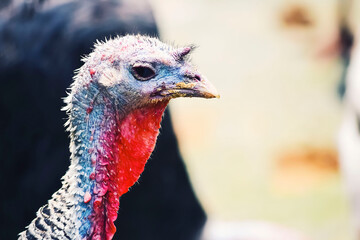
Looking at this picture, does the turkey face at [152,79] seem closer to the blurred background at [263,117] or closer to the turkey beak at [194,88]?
the turkey beak at [194,88]

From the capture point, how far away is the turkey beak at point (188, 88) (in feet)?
5.95

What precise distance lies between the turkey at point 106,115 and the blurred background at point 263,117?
3.91 ft

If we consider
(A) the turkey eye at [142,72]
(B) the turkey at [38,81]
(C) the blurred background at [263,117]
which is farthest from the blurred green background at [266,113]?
(A) the turkey eye at [142,72]

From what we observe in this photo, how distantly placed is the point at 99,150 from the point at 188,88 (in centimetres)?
35

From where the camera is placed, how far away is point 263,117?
607 centimetres

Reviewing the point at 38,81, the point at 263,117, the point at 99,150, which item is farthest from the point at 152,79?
the point at 263,117

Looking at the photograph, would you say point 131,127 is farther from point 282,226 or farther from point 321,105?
point 321,105

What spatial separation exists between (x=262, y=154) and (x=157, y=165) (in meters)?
2.39

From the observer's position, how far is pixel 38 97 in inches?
116

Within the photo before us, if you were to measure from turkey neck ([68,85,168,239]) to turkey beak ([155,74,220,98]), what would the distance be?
74mm

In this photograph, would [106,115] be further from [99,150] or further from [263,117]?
[263,117]

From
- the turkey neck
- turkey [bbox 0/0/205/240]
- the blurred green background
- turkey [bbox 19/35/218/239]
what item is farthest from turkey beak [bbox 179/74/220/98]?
the blurred green background

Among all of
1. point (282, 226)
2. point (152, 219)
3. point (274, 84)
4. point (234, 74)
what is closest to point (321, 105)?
point (274, 84)

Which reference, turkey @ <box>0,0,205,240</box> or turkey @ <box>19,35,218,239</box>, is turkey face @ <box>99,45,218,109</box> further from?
turkey @ <box>0,0,205,240</box>
